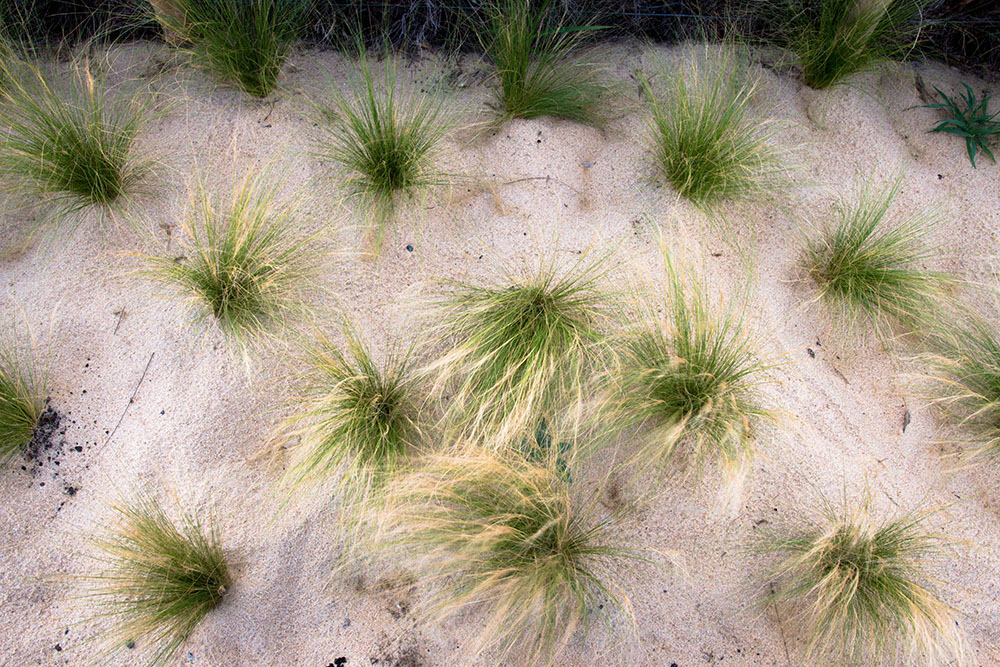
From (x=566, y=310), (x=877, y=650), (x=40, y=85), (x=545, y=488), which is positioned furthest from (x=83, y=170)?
(x=877, y=650)

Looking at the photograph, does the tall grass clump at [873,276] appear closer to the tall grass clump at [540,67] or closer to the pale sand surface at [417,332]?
the pale sand surface at [417,332]

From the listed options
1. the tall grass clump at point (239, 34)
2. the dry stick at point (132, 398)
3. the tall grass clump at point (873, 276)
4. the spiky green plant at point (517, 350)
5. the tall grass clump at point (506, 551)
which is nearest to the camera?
the tall grass clump at point (506, 551)

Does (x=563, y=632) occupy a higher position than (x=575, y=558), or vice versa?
(x=575, y=558)

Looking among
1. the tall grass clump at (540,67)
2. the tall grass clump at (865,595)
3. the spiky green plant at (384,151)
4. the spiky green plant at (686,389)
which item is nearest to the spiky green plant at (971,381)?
the tall grass clump at (865,595)

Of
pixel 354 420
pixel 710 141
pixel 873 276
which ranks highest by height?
pixel 710 141

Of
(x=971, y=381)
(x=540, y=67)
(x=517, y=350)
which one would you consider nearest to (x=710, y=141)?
(x=540, y=67)

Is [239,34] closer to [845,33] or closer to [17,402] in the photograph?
[17,402]

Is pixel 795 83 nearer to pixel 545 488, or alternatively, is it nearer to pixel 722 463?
pixel 722 463
